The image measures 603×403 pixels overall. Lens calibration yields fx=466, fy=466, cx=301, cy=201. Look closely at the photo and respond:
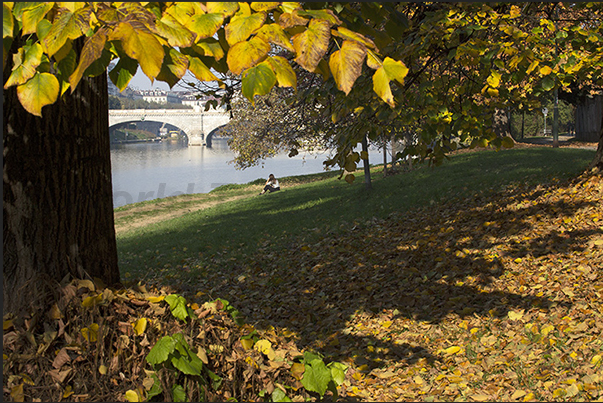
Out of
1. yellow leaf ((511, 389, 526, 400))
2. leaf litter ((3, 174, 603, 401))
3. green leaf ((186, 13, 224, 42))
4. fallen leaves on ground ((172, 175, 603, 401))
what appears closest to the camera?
green leaf ((186, 13, 224, 42))

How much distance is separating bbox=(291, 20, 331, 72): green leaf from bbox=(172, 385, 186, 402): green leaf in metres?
2.20

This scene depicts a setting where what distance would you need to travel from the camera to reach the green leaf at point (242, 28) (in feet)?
5.86

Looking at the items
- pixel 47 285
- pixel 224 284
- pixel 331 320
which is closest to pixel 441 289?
pixel 331 320

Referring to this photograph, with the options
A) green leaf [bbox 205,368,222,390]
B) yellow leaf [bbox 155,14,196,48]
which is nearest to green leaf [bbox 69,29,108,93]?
yellow leaf [bbox 155,14,196,48]

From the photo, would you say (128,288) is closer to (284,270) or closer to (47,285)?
(47,285)

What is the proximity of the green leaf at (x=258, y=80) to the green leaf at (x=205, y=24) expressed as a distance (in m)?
0.25

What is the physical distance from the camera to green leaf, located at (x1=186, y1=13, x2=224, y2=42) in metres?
1.86

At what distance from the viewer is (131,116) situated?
5956 centimetres

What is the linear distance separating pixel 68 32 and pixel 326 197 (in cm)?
1403

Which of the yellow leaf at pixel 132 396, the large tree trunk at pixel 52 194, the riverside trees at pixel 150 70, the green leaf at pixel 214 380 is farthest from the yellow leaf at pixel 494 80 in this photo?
the yellow leaf at pixel 132 396

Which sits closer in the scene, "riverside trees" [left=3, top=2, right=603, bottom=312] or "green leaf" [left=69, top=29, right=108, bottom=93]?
"green leaf" [left=69, top=29, right=108, bottom=93]

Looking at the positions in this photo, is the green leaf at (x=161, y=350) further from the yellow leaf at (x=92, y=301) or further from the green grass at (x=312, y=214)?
the green grass at (x=312, y=214)

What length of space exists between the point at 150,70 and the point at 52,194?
1975 mm

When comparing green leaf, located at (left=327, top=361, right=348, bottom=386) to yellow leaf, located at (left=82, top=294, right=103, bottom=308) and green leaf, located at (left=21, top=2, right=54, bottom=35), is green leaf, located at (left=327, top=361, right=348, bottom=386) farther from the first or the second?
green leaf, located at (left=21, top=2, right=54, bottom=35)
